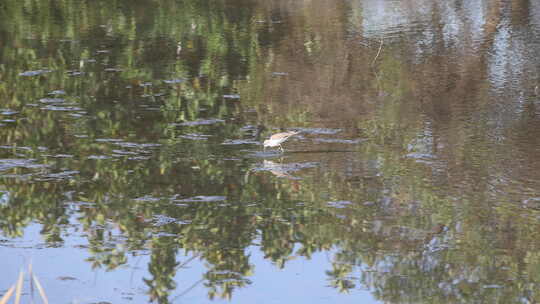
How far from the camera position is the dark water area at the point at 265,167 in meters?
6.09

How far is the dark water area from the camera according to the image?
20.0ft

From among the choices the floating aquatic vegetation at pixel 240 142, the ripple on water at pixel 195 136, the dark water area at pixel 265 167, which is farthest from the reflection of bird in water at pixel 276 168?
the ripple on water at pixel 195 136

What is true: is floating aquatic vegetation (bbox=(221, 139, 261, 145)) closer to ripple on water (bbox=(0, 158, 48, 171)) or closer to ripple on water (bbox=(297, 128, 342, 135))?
ripple on water (bbox=(297, 128, 342, 135))

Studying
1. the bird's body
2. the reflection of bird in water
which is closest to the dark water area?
the reflection of bird in water

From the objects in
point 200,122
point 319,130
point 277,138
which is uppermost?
point 277,138

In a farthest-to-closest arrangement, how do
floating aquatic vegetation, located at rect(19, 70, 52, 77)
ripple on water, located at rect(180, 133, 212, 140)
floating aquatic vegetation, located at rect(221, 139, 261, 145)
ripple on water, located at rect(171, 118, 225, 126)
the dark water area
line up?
floating aquatic vegetation, located at rect(19, 70, 52, 77), ripple on water, located at rect(171, 118, 225, 126), ripple on water, located at rect(180, 133, 212, 140), floating aquatic vegetation, located at rect(221, 139, 261, 145), the dark water area

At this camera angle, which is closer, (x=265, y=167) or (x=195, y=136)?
(x=265, y=167)

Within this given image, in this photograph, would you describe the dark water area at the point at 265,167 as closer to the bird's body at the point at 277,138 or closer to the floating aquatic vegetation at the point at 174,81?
the floating aquatic vegetation at the point at 174,81

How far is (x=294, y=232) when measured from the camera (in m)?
6.83

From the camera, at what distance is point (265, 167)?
8.31 meters

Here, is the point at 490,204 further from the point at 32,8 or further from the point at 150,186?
the point at 32,8

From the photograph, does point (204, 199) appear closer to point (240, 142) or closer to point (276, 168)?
point (276, 168)

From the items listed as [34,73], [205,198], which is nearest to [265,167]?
[205,198]

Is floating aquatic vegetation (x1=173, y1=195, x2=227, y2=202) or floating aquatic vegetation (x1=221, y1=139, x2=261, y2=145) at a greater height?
floating aquatic vegetation (x1=173, y1=195, x2=227, y2=202)
